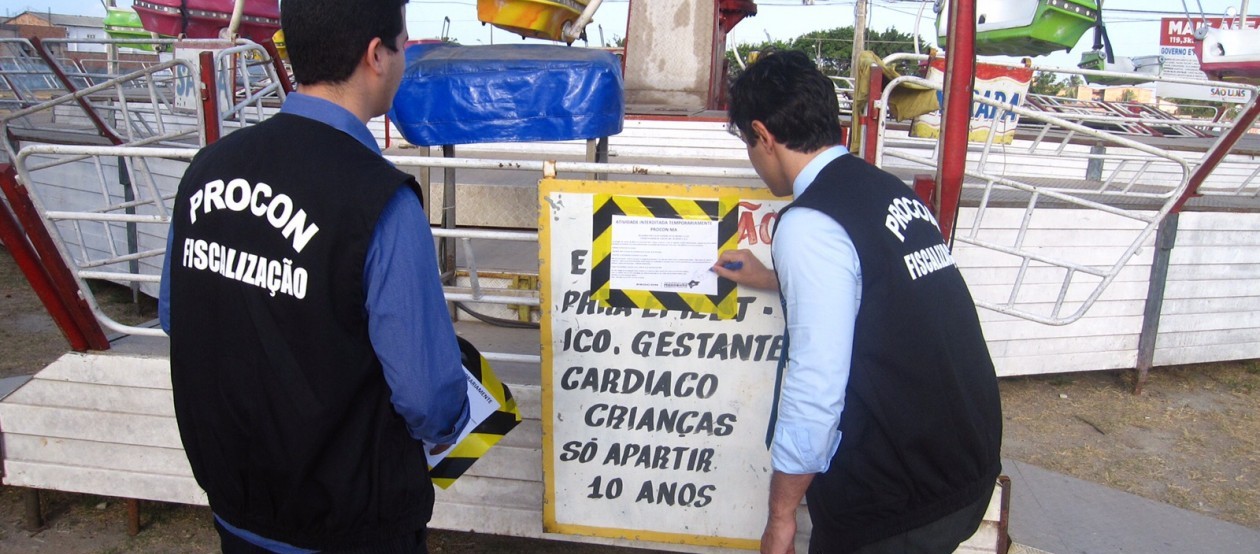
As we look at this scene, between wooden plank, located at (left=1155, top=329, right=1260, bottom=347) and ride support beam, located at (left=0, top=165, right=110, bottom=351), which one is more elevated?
ride support beam, located at (left=0, top=165, right=110, bottom=351)

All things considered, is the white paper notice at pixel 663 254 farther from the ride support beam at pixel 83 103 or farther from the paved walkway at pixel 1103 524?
the ride support beam at pixel 83 103

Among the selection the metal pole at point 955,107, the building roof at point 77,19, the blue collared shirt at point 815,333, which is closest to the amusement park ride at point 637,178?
the metal pole at point 955,107

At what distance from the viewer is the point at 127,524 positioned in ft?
12.8

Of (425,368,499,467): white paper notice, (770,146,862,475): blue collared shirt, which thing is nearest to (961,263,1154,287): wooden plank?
(770,146,862,475): blue collared shirt

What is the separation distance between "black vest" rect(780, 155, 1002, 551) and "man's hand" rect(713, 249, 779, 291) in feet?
2.17

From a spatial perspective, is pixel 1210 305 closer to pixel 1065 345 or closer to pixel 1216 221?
pixel 1216 221

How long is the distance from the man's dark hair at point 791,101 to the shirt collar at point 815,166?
19mm

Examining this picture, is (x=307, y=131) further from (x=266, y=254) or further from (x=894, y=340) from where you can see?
(x=894, y=340)

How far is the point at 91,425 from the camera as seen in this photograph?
3438mm

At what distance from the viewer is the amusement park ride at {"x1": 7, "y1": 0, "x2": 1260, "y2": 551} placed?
10.3 ft

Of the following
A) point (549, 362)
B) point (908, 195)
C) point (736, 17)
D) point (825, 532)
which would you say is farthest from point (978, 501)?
point (736, 17)

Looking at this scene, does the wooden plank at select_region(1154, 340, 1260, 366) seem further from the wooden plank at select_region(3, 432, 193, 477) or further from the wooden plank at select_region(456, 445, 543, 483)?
the wooden plank at select_region(3, 432, 193, 477)

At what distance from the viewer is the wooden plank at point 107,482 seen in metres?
3.46

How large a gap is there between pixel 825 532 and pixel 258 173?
A: 57.0 inches
